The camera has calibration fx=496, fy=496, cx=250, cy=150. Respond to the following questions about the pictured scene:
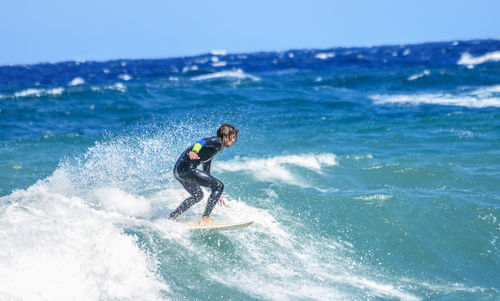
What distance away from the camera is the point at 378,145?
583 inches

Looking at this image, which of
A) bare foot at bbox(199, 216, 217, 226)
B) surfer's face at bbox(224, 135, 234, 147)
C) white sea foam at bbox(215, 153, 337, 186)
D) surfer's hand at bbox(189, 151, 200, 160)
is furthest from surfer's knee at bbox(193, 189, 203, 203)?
white sea foam at bbox(215, 153, 337, 186)

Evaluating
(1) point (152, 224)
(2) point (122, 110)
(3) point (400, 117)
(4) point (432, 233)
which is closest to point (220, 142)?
(1) point (152, 224)

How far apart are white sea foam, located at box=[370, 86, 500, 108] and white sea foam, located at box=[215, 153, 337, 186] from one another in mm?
11916

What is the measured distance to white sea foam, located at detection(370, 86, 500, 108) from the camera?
22.4 metres

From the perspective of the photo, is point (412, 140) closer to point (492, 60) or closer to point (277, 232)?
point (277, 232)

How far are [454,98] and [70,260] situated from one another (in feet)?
77.4

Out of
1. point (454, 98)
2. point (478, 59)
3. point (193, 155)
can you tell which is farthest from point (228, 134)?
point (478, 59)

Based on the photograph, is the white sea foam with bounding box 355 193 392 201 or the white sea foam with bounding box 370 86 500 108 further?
the white sea foam with bounding box 370 86 500 108

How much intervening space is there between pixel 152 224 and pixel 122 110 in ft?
63.9

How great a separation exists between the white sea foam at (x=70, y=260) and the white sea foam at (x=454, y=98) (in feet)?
63.1

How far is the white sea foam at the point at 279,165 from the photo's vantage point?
11.0 m

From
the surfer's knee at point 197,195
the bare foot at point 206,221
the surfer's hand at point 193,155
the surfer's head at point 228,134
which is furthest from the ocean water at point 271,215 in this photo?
the surfer's head at point 228,134

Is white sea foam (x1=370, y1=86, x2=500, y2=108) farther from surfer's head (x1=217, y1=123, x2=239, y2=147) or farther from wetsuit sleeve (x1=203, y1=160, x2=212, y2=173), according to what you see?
surfer's head (x1=217, y1=123, x2=239, y2=147)

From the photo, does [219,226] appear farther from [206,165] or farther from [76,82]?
[76,82]
